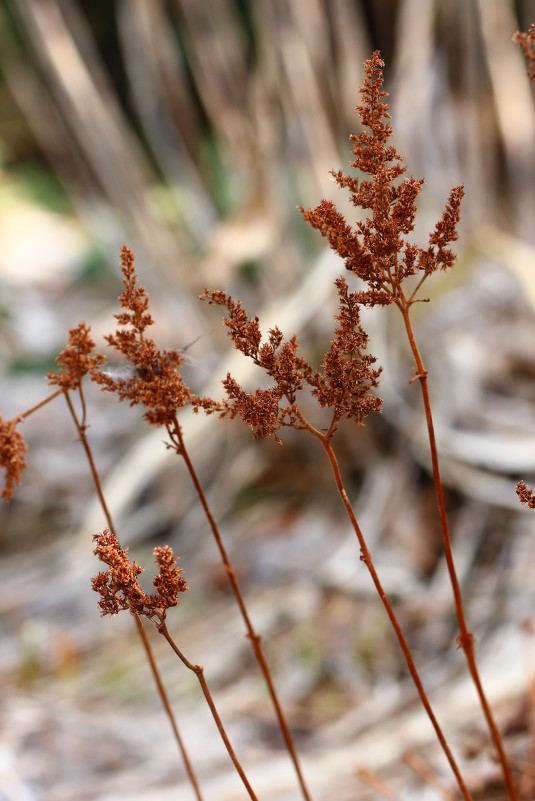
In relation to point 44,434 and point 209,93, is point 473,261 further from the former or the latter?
point 44,434

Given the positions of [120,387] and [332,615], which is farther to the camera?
[332,615]

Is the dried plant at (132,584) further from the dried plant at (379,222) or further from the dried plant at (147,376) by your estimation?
the dried plant at (379,222)

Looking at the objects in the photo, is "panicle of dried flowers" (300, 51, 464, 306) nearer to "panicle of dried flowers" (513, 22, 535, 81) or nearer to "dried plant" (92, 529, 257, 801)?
"panicle of dried flowers" (513, 22, 535, 81)

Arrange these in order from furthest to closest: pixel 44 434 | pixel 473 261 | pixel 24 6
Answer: pixel 44 434 → pixel 24 6 → pixel 473 261

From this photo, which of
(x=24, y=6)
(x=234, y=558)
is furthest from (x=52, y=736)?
(x=24, y=6)

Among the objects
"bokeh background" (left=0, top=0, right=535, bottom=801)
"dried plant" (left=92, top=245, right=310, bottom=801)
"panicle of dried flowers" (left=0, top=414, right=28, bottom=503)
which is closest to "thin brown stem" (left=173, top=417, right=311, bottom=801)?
"dried plant" (left=92, top=245, right=310, bottom=801)

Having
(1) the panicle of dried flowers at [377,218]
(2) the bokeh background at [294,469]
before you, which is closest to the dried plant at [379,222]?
(1) the panicle of dried flowers at [377,218]

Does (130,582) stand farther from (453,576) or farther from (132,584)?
(453,576)
